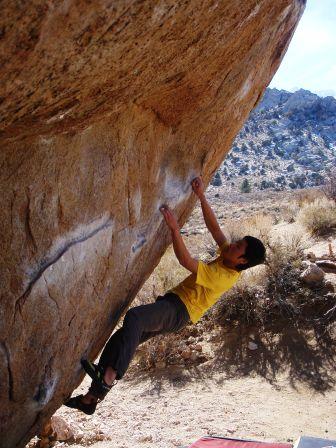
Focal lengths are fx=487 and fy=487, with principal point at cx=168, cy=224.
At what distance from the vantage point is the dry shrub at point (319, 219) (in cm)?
1288

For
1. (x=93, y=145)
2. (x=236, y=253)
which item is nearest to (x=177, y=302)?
(x=236, y=253)

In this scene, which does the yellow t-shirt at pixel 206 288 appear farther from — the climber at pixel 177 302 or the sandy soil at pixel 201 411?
the sandy soil at pixel 201 411

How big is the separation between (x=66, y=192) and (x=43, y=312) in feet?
2.80

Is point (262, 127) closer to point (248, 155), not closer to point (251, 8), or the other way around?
point (248, 155)

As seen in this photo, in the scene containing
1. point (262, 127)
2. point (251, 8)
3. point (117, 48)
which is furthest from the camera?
point (262, 127)

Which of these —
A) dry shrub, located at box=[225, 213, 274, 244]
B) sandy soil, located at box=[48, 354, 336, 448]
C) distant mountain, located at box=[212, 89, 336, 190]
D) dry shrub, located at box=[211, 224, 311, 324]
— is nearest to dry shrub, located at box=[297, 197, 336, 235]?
dry shrub, located at box=[225, 213, 274, 244]

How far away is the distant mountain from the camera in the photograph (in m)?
37.3

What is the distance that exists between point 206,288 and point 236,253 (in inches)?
16.4

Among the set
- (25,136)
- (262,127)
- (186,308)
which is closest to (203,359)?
(186,308)

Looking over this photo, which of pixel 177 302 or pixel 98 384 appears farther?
pixel 177 302

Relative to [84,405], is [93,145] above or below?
above

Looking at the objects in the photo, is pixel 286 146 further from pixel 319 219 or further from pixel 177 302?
pixel 177 302

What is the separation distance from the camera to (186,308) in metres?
4.28

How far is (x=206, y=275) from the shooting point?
420 centimetres
